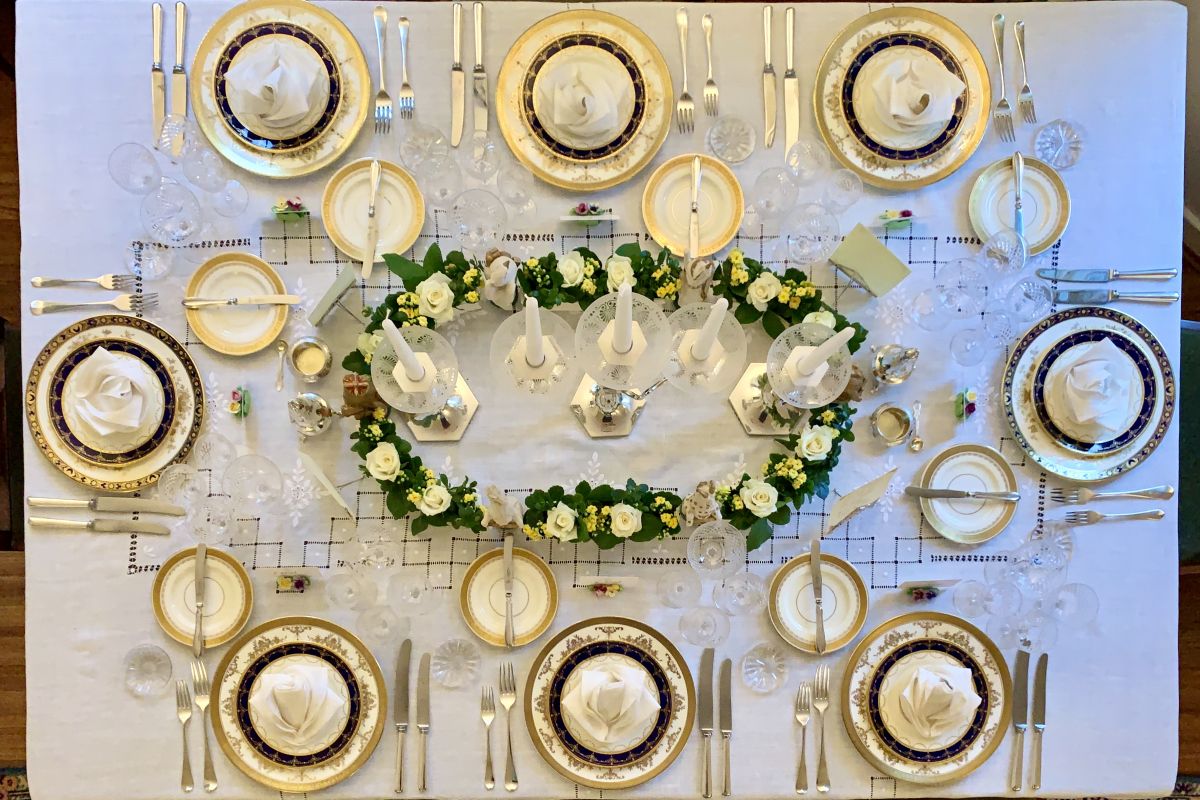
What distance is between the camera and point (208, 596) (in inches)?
72.1

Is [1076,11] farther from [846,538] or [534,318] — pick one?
[534,318]

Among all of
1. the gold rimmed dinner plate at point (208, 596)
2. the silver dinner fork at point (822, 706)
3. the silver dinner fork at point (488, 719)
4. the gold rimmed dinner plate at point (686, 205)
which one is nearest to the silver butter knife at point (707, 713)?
the silver dinner fork at point (822, 706)

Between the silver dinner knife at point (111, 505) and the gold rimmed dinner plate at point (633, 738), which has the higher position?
the silver dinner knife at point (111, 505)

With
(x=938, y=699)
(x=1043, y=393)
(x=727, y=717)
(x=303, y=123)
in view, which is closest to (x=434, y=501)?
(x=727, y=717)

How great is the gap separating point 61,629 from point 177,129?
4.07ft

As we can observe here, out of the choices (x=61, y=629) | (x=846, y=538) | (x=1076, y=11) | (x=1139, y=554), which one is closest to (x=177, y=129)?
(x=61, y=629)

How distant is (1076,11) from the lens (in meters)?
1.88

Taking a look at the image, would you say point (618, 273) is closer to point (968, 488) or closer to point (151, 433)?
point (968, 488)

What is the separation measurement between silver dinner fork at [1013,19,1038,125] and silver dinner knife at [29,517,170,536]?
2372 millimetres

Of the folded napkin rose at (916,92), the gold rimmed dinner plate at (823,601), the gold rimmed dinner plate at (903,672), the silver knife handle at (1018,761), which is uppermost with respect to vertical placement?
the folded napkin rose at (916,92)

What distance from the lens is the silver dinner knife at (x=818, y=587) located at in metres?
1.79

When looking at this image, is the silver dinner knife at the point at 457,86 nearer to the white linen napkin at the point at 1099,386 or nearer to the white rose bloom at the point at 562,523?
the white rose bloom at the point at 562,523

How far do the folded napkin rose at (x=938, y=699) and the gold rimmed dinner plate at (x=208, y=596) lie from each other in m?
1.60

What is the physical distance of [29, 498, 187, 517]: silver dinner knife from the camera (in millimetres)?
1816
